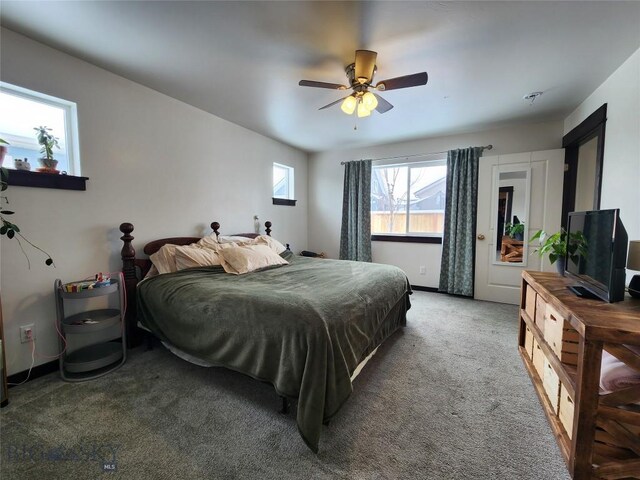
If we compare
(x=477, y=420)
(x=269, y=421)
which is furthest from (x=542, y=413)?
(x=269, y=421)

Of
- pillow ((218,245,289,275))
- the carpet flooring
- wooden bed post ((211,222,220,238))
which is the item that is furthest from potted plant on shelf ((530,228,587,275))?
wooden bed post ((211,222,220,238))

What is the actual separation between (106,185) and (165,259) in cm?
80

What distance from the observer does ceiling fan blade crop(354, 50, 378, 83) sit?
6.08 feet

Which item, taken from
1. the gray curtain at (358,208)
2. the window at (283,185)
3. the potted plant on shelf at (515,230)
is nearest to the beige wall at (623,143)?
the potted plant on shelf at (515,230)

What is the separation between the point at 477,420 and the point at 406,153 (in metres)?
3.69

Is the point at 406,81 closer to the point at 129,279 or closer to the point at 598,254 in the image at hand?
the point at 598,254

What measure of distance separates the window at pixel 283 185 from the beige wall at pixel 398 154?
1.66 feet

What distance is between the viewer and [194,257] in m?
2.57

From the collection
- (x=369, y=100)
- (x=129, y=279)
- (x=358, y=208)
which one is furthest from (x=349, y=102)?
(x=358, y=208)

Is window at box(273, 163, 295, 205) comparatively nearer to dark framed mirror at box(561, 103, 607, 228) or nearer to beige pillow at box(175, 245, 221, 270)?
beige pillow at box(175, 245, 221, 270)

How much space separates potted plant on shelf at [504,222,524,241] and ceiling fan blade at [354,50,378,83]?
9.50 feet

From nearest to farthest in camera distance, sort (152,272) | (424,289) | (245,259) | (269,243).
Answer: (152,272)
(245,259)
(269,243)
(424,289)

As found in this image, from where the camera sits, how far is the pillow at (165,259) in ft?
8.06

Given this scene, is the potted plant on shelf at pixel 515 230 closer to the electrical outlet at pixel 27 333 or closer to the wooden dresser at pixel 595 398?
the wooden dresser at pixel 595 398
